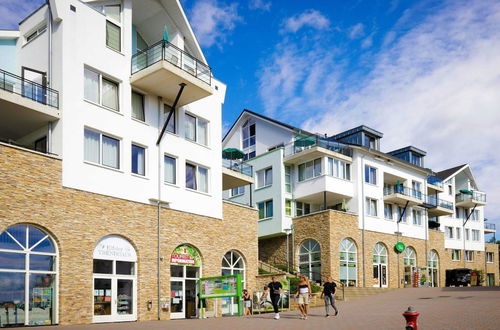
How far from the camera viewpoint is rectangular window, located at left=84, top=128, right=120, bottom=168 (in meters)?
21.0

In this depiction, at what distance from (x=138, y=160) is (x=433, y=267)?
33925 mm

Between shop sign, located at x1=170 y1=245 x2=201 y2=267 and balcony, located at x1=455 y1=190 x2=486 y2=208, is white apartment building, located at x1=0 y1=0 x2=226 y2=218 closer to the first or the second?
shop sign, located at x1=170 y1=245 x2=201 y2=267

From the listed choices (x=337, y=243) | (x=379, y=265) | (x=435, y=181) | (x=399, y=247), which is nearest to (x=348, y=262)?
(x=337, y=243)

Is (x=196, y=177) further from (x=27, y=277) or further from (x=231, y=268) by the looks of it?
(x=27, y=277)

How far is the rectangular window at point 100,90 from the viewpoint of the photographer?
70.9ft

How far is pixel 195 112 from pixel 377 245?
20867mm

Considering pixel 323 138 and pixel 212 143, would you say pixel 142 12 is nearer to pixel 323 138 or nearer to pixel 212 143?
pixel 212 143

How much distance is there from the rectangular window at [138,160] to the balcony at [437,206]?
1217 inches

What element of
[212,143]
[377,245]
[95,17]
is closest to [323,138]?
[377,245]

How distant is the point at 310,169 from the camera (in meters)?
40.2

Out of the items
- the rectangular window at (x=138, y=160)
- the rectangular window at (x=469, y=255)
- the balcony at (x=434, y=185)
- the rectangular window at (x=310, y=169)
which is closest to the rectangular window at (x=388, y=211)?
the rectangular window at (x=310, y=169)

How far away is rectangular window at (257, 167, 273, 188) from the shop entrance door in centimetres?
2073

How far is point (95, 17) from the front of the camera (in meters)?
22.2

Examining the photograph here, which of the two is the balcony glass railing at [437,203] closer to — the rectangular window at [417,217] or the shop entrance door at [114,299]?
the rectangular window at [417,217]
